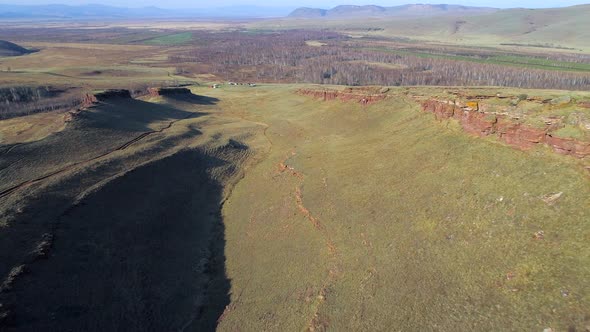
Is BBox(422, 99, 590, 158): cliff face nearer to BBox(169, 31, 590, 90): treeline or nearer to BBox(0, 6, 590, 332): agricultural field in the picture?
BBox(0, 6, 590, 332): agricultural field

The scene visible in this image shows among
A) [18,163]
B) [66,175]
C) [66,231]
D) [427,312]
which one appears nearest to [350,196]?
[427,312]

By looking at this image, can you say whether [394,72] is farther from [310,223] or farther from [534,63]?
[310,223]

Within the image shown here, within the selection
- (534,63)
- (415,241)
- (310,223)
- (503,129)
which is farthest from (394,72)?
(415,241)

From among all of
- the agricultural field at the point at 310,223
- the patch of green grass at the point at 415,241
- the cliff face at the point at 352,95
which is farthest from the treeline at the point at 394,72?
the patch of green grass at the point at 415,241

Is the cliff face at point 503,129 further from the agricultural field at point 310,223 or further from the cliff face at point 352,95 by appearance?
the cliff face at point 352,95

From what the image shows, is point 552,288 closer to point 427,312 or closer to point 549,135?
point 427,312

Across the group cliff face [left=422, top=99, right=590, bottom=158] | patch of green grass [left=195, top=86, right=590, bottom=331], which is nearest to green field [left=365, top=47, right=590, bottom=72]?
cliff face [left=422, top=99, right=590, bottom=158]
